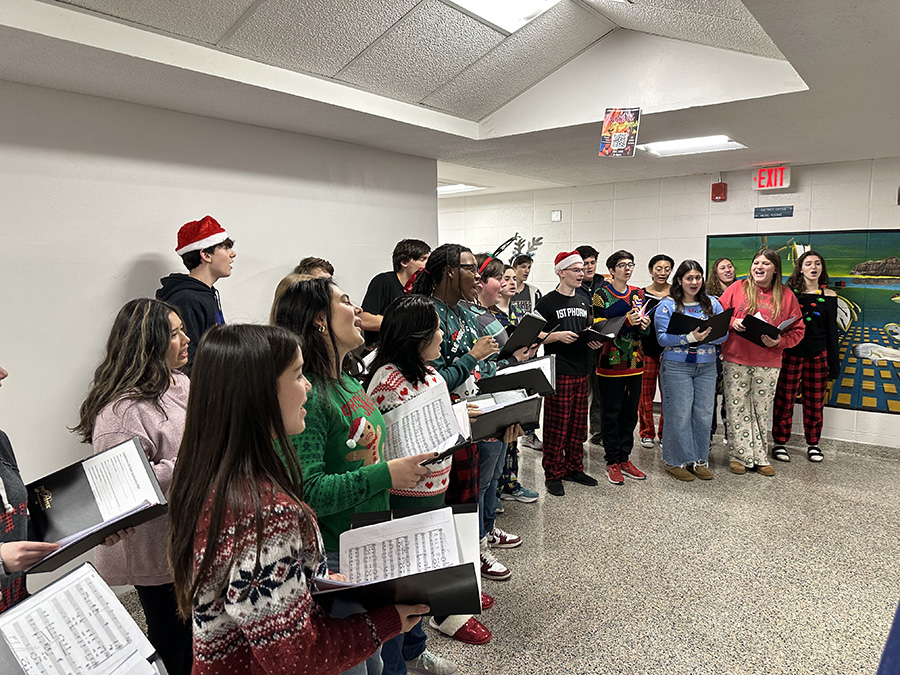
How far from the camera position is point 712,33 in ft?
9.40

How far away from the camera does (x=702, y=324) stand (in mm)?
3846

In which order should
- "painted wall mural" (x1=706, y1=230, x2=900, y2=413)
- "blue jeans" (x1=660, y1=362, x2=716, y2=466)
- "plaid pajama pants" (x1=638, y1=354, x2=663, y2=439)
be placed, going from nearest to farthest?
1. "blue jeans" (x1=660, y1=362, x2=716, y2=466)
2. "painted wall mural" (x1=706, y1=230, x2=900, y2=413)
3. "plaid pajama pants" (x1=638, y1=354, x2=663, y2=439)

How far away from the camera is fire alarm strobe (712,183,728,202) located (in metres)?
5.46

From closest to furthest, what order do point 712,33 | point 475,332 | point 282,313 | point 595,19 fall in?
point 282,313, point 475,332, point 712,33, point 595,19

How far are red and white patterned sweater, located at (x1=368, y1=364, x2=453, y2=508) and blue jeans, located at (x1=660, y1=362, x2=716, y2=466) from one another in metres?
2.60

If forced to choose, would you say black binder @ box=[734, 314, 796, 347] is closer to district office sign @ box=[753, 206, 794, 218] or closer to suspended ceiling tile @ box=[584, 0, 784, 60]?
district office sign @ box=[753, 206, 794, 218]

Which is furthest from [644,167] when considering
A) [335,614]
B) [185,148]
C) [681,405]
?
[335,614]

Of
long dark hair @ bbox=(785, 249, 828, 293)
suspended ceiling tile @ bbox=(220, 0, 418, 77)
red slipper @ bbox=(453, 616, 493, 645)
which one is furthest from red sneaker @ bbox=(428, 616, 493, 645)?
long dark hair @ bbox=(785, 249, 828, 293)

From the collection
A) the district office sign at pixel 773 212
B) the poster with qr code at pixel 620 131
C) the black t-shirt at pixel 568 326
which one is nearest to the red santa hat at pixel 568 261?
the black t-shirt at pixel 568 326

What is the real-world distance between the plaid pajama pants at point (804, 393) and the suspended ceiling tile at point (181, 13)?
14.2 feet

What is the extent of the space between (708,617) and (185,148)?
3219 millimetres

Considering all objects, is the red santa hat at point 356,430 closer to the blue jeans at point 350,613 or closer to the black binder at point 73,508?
the blue jeans at point 350,613

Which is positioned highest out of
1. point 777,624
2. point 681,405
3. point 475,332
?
point 475,332

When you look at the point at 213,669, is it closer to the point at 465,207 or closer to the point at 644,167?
the point at 644,167
